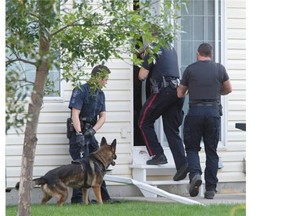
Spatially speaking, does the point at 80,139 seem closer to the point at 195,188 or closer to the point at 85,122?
the point at 85,122

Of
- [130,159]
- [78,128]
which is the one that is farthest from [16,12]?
[130,159]

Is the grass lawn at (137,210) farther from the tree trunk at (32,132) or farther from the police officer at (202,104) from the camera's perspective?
the tree trunk at (32,132)

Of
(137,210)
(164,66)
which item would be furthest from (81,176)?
(164,66)

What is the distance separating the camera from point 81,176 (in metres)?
12.8

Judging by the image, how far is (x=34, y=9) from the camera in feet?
25.5

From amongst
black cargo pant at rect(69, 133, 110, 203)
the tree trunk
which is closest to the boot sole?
black cargo pant at rect(69, 133, 110, 203)

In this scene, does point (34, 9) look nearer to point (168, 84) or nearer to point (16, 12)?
point (16, 12)

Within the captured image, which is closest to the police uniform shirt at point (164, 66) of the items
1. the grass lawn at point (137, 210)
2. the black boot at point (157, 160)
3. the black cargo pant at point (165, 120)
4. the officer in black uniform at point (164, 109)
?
the officer in black uniform at point (164, 109)

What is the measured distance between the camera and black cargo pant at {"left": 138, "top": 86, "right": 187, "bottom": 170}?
44.8ft

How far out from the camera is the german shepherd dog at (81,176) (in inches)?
493

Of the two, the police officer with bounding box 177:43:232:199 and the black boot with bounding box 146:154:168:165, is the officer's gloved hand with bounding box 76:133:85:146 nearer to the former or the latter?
the black boot with bounding box 146:154:168:165

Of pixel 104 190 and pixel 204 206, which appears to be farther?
pixel 104 190

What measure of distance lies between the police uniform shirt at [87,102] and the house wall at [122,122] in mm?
643
